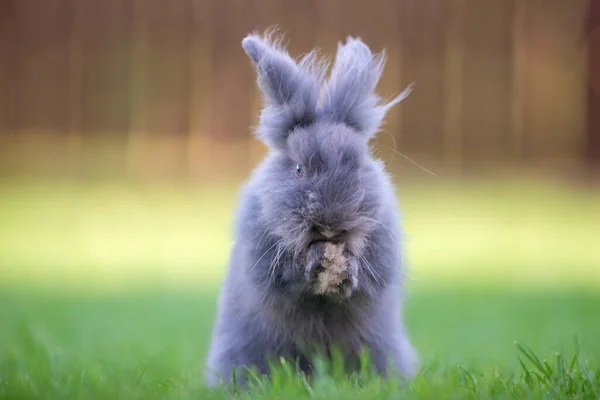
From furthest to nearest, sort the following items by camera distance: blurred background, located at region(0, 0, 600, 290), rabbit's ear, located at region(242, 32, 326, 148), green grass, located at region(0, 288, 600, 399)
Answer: blurred background, located at region(0, 0, 600, 290) → rabbit's ear, located at region(242, 32, 326, 148) → green grass, located at region(0, 288, 600, 399)

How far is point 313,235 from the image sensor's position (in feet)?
9.48

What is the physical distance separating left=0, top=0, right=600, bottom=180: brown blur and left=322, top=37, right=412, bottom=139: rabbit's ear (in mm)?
8217

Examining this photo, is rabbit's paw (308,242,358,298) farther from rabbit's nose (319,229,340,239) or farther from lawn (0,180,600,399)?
lawn (0,180,600,399)

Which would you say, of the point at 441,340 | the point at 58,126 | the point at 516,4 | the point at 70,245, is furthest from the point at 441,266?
the point at 58,126

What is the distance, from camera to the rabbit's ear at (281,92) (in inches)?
124

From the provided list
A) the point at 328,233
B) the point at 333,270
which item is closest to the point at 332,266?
the point at 333,270

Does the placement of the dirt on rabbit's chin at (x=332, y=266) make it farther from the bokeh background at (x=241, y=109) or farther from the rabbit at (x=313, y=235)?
the bokeh background at (x=241, y=109)

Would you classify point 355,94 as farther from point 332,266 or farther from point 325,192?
point 332,266

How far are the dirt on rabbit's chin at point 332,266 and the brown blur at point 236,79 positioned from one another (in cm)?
867

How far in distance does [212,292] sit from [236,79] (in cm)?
574

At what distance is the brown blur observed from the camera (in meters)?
11.7

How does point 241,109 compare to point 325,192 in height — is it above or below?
above

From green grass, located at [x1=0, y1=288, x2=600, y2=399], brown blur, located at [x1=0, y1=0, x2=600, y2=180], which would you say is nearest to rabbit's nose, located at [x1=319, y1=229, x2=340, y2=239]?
green grass, located at [x1=0, y1=288, x2=600, y2=399]

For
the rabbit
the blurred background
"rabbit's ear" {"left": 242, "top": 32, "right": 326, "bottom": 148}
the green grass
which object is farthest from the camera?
the blurred background
